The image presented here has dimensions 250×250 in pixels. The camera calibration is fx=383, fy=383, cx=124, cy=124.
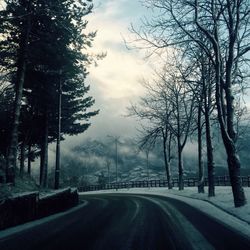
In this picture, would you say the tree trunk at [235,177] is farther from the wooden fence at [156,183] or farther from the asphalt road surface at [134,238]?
the wooden fence at [156,183]

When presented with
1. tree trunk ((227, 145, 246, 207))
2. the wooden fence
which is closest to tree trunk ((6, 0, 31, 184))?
tree trunk ((227, 145, 246, 207))

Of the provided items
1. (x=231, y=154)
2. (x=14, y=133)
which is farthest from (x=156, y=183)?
(x=231, y=154)

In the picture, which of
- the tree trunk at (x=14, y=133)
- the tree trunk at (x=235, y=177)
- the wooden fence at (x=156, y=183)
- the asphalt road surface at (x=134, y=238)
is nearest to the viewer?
the asphalt road surface at (x=134, y=238)

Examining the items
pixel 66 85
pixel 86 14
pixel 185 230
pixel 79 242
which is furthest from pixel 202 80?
pixel 79 242

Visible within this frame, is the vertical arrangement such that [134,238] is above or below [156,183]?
below

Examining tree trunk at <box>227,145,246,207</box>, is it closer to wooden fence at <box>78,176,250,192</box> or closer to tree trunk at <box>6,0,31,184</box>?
tree trunk at <box>6,0,31,184</box>

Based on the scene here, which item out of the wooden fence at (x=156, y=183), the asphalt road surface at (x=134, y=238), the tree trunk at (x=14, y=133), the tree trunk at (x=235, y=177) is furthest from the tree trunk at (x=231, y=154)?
the wooden fence at (x=156, y=183)

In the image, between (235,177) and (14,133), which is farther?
(14,133)

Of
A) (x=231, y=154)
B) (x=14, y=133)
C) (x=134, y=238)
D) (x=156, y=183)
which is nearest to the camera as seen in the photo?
(x=134, y=238)

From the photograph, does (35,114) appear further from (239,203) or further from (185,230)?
(185,230)

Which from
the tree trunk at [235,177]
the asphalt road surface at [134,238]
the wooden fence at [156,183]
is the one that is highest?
the wooden fence at [156,183]

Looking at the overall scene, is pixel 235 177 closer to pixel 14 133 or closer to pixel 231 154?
pixel 231 154

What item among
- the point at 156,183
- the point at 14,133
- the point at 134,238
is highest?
the point at 14,133

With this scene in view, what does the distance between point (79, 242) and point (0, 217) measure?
439 cm
